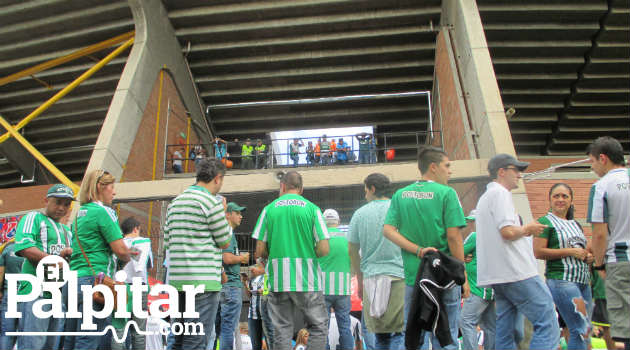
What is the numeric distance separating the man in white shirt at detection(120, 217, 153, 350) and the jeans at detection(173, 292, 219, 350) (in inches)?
55.2

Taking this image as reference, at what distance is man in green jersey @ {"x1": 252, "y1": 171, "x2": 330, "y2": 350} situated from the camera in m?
3.79

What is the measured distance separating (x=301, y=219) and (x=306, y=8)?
1183 centimetres

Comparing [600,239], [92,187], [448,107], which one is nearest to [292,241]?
[92,187]

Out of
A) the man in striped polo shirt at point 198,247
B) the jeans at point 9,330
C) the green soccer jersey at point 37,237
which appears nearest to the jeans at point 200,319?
the man in striped polo shirt at point 198,247

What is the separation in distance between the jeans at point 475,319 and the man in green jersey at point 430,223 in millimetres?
1470

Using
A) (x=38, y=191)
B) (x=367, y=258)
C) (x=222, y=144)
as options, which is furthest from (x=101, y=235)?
(x=38, y=191)

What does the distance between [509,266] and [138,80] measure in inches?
471

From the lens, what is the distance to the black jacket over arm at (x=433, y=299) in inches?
126

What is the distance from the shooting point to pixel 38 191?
16.3 meters

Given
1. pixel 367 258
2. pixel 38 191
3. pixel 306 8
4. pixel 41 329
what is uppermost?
pixel 306 8

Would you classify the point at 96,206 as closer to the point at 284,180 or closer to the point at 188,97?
the point at 284,180

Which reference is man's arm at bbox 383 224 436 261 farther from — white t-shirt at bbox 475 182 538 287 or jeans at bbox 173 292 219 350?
jeans at bbox 173 292 219 350

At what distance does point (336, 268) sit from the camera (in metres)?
5.30

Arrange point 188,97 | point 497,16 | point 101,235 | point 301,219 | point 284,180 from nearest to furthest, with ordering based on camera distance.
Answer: point 101,235 → point 301,219 → point 284,180 → point 497,16 → point 188,97
